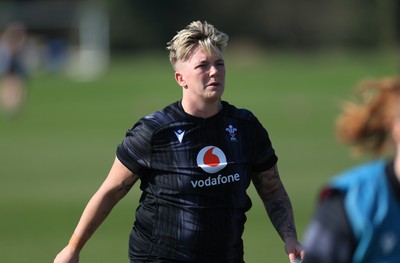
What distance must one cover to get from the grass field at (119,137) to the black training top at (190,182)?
4933 mm

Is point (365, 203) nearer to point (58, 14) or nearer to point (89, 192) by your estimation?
point (89, 192)

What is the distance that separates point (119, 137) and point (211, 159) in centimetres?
1996

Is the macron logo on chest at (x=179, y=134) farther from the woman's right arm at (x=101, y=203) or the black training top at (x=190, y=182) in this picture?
the woman's right arm at (x=101, y=203)

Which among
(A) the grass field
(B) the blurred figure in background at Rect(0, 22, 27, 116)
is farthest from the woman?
(B) the blurred figure in background at Rect(0, 22, 27, 116)

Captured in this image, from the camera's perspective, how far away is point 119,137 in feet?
83.7

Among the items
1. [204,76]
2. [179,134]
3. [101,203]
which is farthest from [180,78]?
[101,203]

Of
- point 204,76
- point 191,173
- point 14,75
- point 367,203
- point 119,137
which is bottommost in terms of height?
point 367,203

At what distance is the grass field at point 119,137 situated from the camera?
40.7ft

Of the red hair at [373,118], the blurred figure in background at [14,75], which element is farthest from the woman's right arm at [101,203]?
the blurred figure in background at [14,75]

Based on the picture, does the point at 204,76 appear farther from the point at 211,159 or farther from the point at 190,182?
the point at 190,182

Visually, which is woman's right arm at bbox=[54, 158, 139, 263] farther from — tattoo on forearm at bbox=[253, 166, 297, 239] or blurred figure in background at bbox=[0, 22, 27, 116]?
blurred figure in background at bbox=[0, 22, 27, 116]

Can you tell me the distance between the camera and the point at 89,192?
52.5ft

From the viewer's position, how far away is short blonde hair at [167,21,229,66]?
5680 mm

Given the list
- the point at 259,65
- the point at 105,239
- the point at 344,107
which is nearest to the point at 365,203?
the point at 344,107
